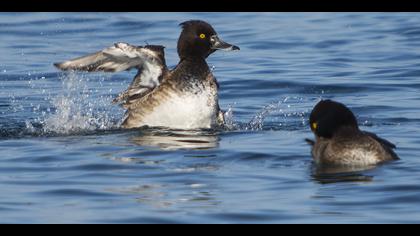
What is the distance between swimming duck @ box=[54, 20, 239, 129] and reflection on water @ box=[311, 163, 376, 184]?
2321 mm

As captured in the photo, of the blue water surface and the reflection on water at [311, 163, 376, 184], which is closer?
the blue water surface

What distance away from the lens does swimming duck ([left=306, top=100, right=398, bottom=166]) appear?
1159 cm

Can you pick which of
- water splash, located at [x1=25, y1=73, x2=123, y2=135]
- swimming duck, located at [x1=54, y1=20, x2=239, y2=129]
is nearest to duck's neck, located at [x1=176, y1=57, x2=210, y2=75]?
swimming duck, located at [x1=54, y1=20, x2=239, y2=129]

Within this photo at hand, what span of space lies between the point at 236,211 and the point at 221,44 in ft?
14.9

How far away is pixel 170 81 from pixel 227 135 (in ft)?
2.83

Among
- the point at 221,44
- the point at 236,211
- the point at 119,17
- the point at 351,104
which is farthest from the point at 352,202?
the point at 119,17

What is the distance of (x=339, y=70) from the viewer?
1942 cm

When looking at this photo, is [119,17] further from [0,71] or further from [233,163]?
[233,163]

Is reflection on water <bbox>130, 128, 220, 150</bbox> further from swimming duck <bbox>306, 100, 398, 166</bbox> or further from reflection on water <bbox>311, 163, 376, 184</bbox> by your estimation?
reflection on water <bbox>311, 163, 376, 184</bbox>

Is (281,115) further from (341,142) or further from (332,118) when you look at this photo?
(341,142)

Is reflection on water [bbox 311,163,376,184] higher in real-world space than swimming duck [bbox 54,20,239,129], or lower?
lower

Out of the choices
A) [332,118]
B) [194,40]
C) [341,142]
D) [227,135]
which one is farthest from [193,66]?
[341,142]

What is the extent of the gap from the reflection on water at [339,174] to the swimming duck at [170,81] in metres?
2.32

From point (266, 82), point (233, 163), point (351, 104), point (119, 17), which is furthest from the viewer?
point (119, 17)
